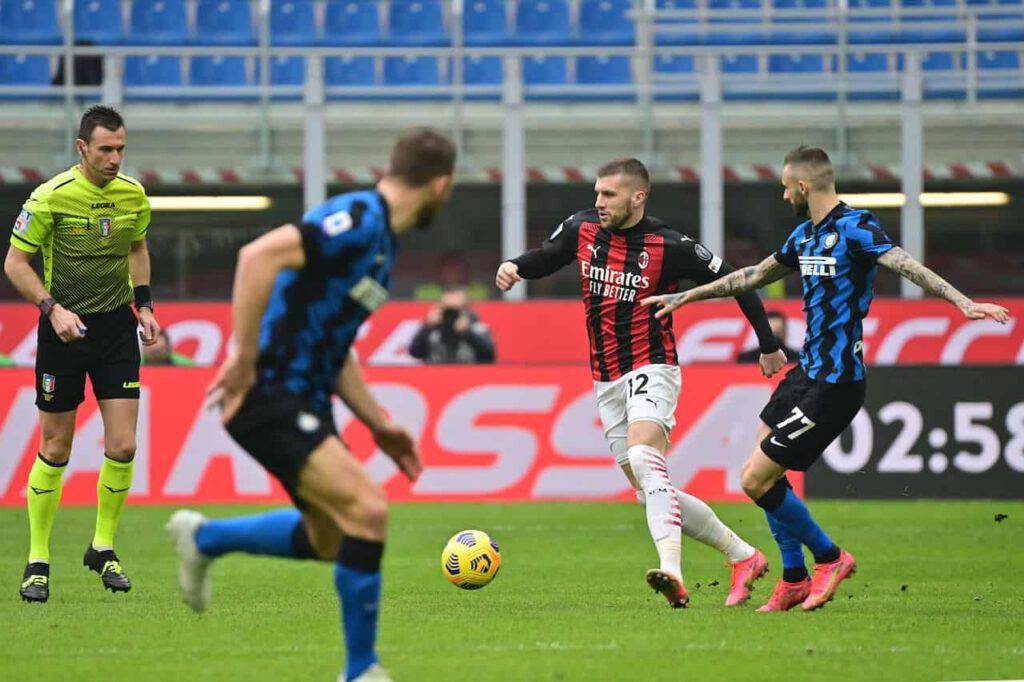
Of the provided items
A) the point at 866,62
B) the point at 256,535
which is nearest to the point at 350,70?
the point at 866,62

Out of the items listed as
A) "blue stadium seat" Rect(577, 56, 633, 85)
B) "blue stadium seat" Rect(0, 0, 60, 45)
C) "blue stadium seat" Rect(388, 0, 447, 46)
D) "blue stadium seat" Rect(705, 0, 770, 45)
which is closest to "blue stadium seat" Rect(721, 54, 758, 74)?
"blue stadium seat" Rect(705, 0, 770, 45)

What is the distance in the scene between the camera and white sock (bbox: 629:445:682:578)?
796cm

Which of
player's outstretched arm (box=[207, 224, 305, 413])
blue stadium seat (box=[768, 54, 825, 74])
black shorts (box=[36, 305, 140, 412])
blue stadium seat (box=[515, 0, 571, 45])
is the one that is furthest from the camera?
blue stadium seat (box=[515, 0, 571, 45])

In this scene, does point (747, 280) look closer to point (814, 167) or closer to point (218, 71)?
point (814, 167)

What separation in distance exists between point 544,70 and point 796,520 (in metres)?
13.2

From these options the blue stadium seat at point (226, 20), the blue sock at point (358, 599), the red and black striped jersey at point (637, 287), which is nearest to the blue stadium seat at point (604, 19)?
the blue stadium seat at point (226, 20)

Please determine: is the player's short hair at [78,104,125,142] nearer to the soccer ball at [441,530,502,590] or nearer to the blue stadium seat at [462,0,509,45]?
the soccer ball at [441,530,502,590]

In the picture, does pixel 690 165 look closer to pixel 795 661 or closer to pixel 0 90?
pixel 0 90

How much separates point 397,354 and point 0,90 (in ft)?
18.7

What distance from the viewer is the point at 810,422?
7.93 m

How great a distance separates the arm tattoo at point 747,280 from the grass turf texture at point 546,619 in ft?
5.35

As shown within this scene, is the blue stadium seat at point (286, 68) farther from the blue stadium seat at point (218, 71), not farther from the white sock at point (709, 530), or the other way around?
the white sock at point (709, 530)

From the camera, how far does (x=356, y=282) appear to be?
559cm

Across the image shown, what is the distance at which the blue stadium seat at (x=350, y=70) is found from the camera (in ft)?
66.7
